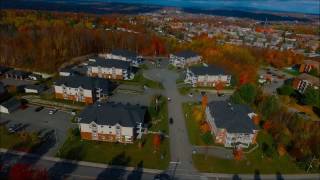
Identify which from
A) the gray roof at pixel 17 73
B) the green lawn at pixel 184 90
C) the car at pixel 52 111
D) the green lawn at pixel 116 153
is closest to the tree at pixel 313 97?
the green lawn at pixel 184 90

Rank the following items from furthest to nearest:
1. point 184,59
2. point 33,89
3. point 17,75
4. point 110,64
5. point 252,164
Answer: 1. point 184,59
2. point 110,64
3. point 17,75
4. point 33,89
5. point 252,164

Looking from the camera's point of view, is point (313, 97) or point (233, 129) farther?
point (313, 97)

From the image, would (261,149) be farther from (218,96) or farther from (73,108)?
(73,108)

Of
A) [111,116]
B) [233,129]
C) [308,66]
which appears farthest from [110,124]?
[308,66]

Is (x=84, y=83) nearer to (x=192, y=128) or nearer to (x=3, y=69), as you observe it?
(x=192, y=128)

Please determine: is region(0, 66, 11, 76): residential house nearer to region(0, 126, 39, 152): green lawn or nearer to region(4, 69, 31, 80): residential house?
region(4, 69, 31, 80): residential house

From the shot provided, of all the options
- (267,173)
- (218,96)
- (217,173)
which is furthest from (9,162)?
(218,96)

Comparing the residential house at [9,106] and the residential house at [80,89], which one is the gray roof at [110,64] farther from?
the residential house at [9,106]

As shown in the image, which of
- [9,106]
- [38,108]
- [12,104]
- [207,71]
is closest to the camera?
[9,106]

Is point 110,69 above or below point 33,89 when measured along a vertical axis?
above
